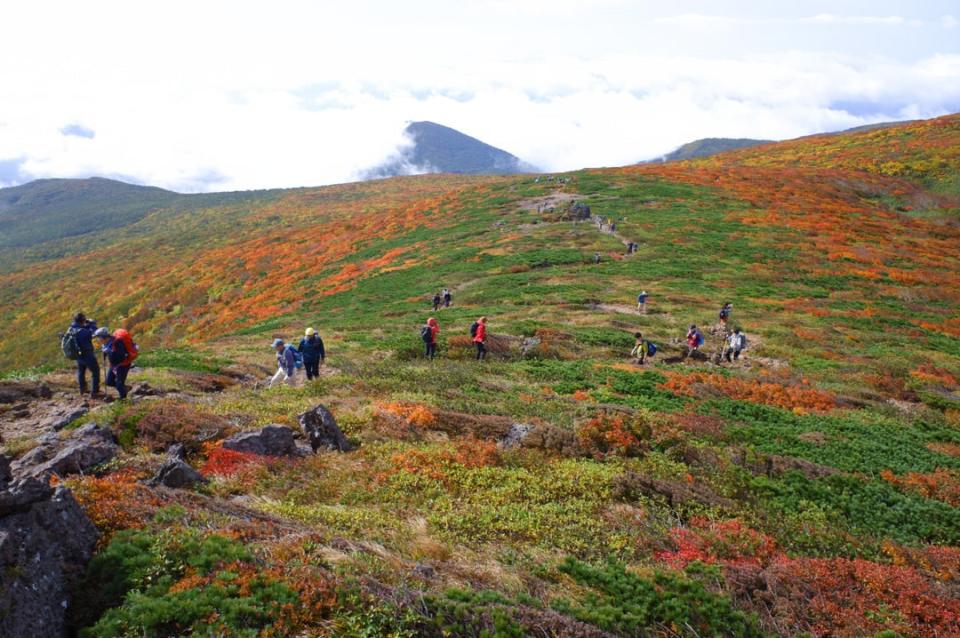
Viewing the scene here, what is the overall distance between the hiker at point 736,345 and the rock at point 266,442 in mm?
20455

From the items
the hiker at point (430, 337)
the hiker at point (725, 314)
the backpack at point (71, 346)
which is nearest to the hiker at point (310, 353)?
the hiker at point (430, 337)

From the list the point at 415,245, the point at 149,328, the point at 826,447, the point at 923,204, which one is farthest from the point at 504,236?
→ the point at 923,204

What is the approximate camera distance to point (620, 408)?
17.1m

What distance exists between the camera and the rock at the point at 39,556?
5.68 m

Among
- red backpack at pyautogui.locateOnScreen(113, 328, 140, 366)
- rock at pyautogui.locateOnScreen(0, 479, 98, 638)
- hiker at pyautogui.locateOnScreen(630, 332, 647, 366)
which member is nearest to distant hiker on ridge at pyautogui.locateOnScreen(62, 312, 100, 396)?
red backpack at pyautogui.locateOnScreen(113, 328, 140, 366)

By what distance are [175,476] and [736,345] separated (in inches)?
917

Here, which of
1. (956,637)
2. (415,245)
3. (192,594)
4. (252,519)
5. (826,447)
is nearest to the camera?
(192,594)

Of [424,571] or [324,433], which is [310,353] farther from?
[424,571]

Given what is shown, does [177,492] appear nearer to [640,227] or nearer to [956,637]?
[956,637]

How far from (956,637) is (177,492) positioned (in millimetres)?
11933

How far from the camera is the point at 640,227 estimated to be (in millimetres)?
51875

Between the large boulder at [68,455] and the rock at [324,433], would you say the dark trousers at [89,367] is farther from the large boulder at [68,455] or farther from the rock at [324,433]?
the rock at [324,433]

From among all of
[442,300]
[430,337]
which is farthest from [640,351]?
[442,300]

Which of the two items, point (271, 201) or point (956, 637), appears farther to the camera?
point (271, 201)
